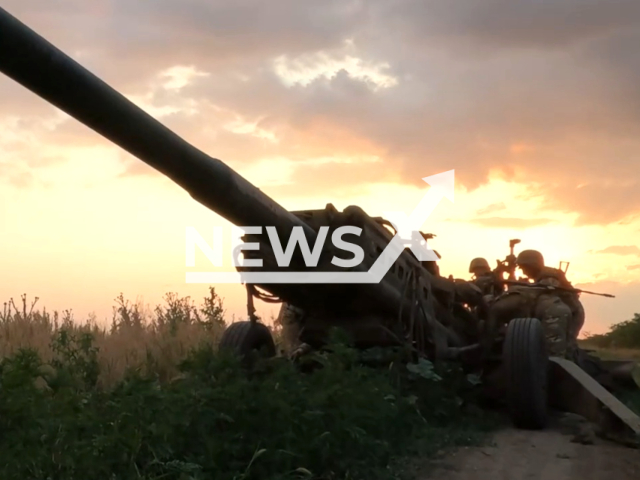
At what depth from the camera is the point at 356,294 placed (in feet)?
22.9

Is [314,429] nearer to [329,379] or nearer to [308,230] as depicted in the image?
[329,379]

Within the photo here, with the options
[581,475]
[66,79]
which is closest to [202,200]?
[66,79]

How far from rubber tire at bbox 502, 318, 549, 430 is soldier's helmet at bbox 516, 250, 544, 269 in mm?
2183

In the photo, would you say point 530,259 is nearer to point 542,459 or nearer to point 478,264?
point 478,264

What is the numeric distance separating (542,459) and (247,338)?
9.01 feet

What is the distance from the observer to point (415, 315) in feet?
24.0

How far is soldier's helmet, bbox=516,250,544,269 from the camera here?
945 cm

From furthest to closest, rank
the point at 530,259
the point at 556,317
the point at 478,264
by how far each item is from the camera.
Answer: the point at 478,264 < the point at 530,259 < the point at 556,317

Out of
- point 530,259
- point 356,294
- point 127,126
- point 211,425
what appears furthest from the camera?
point 530,259

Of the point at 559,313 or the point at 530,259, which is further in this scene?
the point at 530,259

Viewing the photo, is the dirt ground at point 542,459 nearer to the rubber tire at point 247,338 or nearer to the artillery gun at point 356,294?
the artillery gun at point 356,294

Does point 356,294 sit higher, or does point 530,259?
Answer: point 530,259

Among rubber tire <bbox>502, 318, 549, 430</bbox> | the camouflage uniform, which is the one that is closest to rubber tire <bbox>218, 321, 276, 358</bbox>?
rubber tire <bbox>502, 318, 549, 430</bbox>

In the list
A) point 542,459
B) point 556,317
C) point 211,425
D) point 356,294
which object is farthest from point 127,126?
point 556,317
